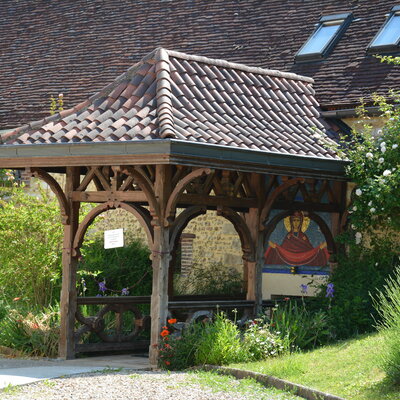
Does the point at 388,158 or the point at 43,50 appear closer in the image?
the point at 388,158

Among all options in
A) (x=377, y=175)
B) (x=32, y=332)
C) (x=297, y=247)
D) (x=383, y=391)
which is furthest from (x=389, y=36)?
(x=383, y=391)

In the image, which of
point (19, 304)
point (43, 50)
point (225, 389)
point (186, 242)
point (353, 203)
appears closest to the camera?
point (225, 389)

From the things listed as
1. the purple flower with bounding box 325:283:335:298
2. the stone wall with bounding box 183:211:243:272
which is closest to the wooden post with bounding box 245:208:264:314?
the purple flower with bounding box 325:283:335:298

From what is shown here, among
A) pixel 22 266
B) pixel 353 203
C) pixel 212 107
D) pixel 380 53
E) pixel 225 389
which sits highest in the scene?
pixel 380 53

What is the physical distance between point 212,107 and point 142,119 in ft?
4.25

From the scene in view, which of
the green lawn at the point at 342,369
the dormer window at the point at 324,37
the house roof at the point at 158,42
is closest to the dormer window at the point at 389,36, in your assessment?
the house roof at the point at 158,42

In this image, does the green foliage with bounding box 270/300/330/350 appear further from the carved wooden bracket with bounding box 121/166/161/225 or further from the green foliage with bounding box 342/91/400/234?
the carved wooden bracket with bounding box 121/166/161/225

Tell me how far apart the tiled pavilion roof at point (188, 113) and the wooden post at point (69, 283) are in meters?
0.92

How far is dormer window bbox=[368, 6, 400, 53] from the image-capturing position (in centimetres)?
1492

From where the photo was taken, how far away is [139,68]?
12.3 meters

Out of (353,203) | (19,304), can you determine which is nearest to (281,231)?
(353,203)

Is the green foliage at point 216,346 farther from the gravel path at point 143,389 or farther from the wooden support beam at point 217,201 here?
the wooden support beam at point 217,201

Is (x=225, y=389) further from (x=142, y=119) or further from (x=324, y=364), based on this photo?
(x=142, y=119)

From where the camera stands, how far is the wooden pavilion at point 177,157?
11039mm
